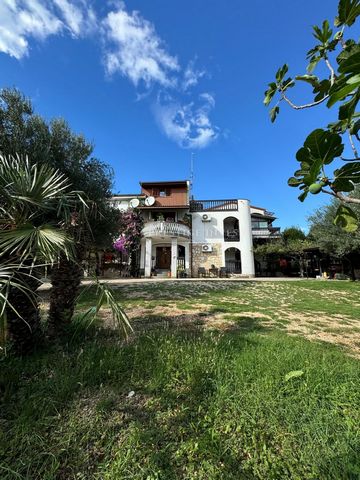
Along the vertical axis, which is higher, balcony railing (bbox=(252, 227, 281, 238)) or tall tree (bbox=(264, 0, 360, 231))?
balcony railing (bbox=(252, 227, 281, 238))

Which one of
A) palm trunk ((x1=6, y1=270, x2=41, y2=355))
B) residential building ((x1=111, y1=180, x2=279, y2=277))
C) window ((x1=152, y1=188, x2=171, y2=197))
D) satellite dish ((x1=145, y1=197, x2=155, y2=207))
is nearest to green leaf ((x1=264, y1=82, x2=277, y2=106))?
palm trunk ((x1=6, y1=270, x2=41, y2=355))

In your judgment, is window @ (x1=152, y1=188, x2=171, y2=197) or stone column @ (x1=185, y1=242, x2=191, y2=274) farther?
window @ (x1=152, y1=188, x2=171, y2=197)

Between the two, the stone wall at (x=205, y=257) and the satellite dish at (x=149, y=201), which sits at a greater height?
the satellite dish at (x=149, y=201)

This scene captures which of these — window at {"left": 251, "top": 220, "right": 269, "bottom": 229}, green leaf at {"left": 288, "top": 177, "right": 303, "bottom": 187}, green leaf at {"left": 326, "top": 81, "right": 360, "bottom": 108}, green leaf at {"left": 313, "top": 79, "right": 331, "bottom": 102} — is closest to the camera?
green leaf at {"left": 326, "top": 81, "right": 360, "bottom": 108}

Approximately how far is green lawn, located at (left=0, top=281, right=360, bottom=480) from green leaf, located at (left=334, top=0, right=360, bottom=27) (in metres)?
2.81

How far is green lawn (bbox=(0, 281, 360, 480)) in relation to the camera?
1751mm

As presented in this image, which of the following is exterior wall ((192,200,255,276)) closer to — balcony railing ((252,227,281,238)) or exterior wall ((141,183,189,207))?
exterior wall ((141,183,189,207))

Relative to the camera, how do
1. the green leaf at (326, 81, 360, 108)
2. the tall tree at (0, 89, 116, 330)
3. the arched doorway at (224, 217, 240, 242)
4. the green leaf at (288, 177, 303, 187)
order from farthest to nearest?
the arched doorway at (224, 217, 240, 242) → the tall tree at (0, 89, 116, 330) → the green leaf at (288, 177, 303, 187) → the green leaf at (326, 81, 360, 108)

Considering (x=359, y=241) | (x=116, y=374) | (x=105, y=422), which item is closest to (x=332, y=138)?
(x=105, y=422)

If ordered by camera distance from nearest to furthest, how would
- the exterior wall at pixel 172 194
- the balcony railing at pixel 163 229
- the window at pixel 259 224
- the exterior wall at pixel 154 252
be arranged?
the balcony railing at pixel 163 229, the exterior wall at pixel 154 252, the exterior wall at pixel 172 194, the window at pixel 259 224

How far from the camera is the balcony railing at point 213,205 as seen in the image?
71.4 ft

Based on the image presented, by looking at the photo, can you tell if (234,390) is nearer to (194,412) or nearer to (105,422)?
(194,412)

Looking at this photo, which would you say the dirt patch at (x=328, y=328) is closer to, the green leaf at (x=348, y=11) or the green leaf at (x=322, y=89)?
the green leaf at (x=322, y=89)

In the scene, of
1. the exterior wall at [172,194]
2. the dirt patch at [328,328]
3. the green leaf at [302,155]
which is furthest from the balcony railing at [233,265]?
the green leaf at [302,155]
